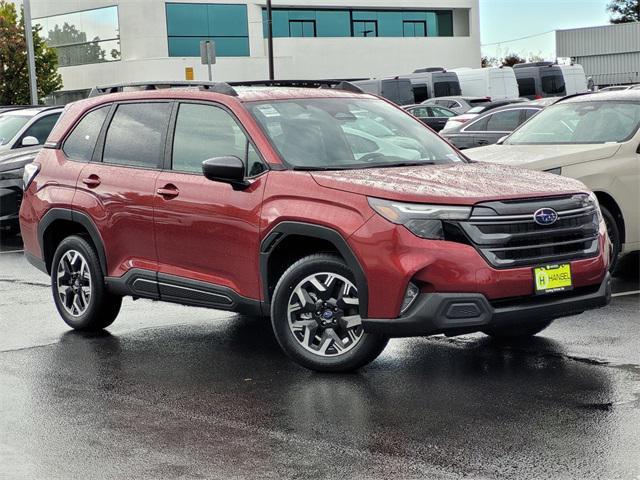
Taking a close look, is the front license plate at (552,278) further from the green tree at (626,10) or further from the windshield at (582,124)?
the green tree at (626,10)

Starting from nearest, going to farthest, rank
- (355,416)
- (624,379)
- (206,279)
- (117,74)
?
(355,416) → (624,379) → (206,279) → (117,74)

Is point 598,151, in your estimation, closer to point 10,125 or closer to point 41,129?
point 41,129

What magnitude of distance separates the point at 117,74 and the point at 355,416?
46552 mm

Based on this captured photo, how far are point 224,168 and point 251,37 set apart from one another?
47.9 m

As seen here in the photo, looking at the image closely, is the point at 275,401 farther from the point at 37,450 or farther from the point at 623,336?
the point at 623,336

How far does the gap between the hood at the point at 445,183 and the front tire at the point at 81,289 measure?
7.53 ft

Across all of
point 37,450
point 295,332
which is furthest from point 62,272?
point 37,450

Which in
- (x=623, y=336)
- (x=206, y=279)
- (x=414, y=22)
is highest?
(x=414, y=22)

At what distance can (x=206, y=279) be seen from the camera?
7613 mm

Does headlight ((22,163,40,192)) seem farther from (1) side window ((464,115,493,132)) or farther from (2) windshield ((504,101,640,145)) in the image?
(1) side window ((464,115,493,132))

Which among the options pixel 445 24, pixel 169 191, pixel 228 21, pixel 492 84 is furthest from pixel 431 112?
pixel 445 24

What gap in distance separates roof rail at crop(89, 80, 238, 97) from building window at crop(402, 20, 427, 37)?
5292 centimetres

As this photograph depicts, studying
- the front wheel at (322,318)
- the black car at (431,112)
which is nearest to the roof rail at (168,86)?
the front wheel at (322,318)

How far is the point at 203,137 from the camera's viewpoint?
25.7ft
